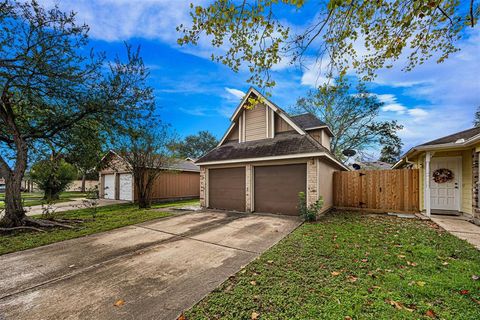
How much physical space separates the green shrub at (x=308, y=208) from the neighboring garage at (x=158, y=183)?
951 centimetres

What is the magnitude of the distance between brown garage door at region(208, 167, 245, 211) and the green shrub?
298cm

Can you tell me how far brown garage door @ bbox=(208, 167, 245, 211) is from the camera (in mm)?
9727

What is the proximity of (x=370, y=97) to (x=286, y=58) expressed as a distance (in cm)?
1886

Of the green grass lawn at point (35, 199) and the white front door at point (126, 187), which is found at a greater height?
the white front door at point (126, 187)

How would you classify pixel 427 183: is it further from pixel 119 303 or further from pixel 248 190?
pixel 119 303

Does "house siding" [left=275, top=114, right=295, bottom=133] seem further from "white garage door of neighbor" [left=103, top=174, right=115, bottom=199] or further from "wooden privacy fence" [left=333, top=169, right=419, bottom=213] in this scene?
"white garage door of neighbor" [left=103, top=174, right=115, bottom=199]

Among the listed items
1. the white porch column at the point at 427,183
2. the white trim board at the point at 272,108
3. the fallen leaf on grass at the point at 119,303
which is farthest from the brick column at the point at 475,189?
the fallen leaf on grass at the point at 119,303

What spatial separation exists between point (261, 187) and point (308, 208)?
7.81 feet

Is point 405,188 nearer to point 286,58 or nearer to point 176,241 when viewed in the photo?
point 286,58

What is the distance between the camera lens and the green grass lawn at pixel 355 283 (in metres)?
2.33

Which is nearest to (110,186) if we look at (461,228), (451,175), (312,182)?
(312,182)

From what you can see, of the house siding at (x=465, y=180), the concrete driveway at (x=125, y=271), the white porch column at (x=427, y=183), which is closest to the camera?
the concrete driveway at (x=125, y=271)

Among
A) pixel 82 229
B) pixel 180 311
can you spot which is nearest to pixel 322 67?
pixel 180 311

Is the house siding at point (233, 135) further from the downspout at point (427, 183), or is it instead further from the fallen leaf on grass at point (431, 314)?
the fallen leaf on grass at point (431, 314)
